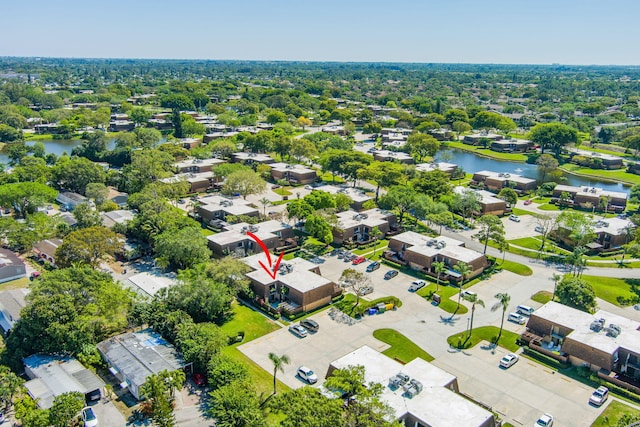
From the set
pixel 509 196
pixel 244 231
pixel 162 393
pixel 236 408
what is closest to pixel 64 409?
pixel 162 393

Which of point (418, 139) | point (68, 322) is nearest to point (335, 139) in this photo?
point (418, 139)

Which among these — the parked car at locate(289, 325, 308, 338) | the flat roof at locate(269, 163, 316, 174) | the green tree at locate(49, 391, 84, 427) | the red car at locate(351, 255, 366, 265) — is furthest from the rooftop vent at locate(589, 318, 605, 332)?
the flat roof at locate(269, 163, 316, 174)

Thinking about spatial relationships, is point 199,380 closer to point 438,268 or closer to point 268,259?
point 268,259

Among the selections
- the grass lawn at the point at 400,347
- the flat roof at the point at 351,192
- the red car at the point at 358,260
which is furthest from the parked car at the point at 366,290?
the flat roof at the point at 351,192

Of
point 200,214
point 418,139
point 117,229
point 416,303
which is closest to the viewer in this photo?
point 416,303

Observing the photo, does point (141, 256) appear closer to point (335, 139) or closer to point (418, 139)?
point (335, 139)
